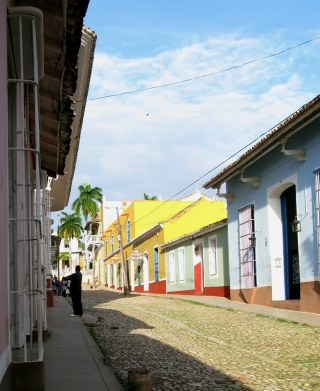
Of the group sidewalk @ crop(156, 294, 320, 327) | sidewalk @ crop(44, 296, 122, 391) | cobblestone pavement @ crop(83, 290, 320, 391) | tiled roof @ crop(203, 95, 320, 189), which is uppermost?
tiled roof @ crop(203, 95, 320, 189)

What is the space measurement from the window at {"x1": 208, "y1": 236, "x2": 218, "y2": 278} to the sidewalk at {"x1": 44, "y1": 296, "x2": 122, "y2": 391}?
13.3 meters

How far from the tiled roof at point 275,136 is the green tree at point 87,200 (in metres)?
51.2

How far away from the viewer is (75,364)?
22.5ft

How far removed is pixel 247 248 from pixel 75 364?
11.8 m

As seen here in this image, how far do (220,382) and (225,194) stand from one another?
13435mm

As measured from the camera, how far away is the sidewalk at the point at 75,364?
18.5ft

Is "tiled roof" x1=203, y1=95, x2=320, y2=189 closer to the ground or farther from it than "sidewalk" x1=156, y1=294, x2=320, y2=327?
farther from it

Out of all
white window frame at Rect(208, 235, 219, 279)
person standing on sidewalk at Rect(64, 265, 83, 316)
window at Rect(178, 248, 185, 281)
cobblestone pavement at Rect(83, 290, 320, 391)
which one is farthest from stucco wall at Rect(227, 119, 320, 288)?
window at Rect(178, 248, 185, 281)

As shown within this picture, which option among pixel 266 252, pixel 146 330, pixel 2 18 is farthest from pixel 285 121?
pixel 2 18

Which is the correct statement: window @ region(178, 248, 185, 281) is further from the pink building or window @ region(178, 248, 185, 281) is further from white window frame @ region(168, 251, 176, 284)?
the pink building

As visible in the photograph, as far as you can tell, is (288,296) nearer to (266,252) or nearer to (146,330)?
(266,252)

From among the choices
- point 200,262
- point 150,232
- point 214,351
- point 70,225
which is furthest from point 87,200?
point 214,351

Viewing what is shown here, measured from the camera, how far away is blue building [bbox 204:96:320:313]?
13.6 m

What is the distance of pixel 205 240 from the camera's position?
2456cm
